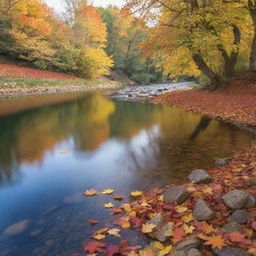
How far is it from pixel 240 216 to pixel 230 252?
0.76 meters

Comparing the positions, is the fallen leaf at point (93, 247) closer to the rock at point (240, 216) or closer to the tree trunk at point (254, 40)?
the rock at point (240, 216)

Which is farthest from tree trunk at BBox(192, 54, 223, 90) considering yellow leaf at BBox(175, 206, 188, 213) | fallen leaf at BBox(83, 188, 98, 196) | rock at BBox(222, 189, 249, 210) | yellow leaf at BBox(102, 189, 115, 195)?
yellow leaf at BBox(175, 206, 188, 213)

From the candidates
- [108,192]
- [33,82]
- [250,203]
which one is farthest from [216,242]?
[33,82]

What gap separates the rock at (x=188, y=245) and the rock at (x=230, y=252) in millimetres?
205

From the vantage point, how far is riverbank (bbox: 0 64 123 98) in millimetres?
22322

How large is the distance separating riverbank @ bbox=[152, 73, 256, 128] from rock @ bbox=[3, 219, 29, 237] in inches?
328

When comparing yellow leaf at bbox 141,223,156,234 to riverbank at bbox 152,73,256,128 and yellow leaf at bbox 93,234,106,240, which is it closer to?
yellow leaf at bbox 93,234,106,240

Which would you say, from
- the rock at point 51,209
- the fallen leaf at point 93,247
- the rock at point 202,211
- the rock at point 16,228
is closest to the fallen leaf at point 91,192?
the rock at point 51,209

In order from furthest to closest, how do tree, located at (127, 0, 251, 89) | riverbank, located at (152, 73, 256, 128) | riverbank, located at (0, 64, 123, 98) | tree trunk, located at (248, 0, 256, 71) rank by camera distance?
riverbank, located at (0, 64, 123, 98), tree trunk, located at (248, 0, 256, 71), tree, located at (127, 0, 251, 89), riverbank, located at (152, 73, 256, 128)

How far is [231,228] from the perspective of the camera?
127 inches

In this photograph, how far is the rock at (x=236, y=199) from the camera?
12.1 feet

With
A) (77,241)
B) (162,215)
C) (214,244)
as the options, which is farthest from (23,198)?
(214,244)

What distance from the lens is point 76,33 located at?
34.1 meters

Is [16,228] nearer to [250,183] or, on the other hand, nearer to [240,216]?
[240,216]
